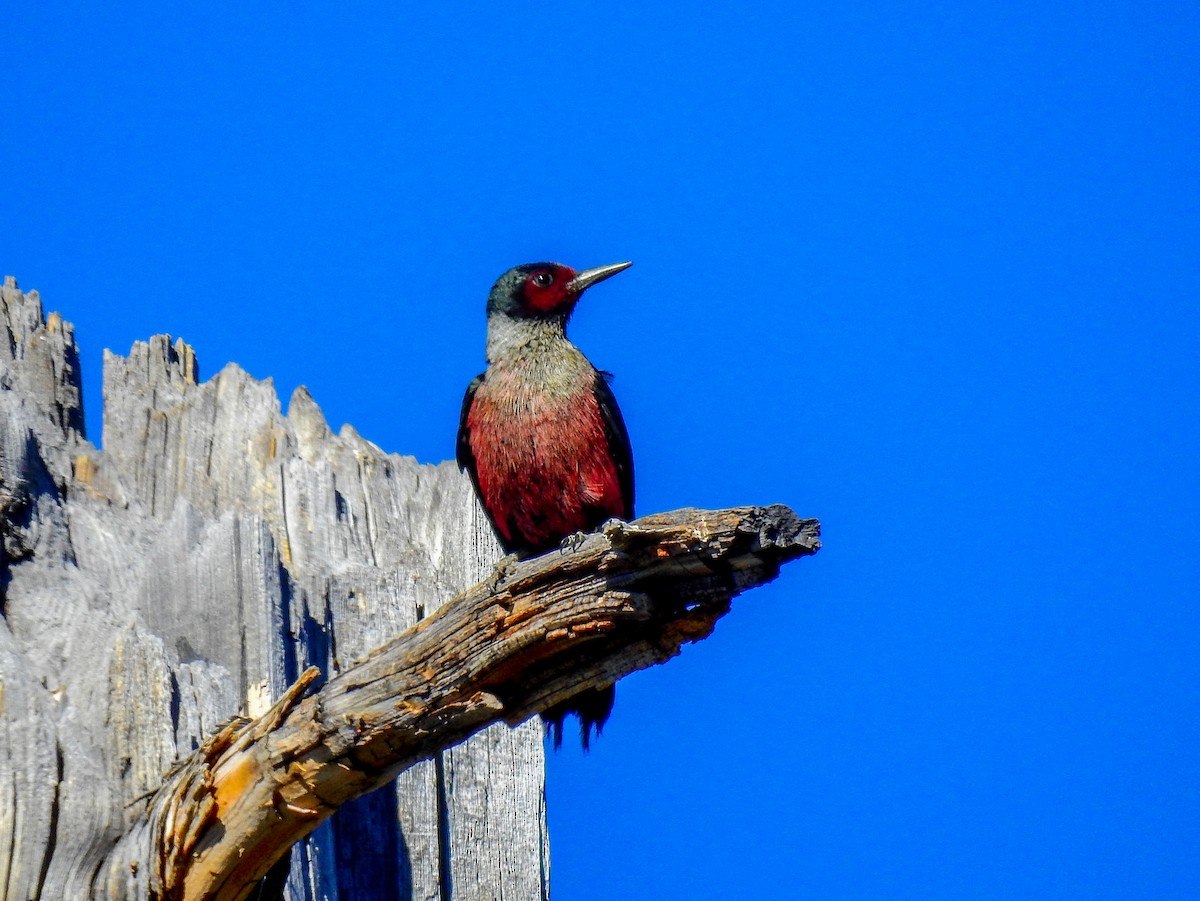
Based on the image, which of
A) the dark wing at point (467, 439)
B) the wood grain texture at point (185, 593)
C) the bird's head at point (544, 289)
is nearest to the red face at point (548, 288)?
the bird's head at point (544, 289)

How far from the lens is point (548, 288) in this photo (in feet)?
24.4

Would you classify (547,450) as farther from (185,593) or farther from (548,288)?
(185,593)

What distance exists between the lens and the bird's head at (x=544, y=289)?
7395 mm

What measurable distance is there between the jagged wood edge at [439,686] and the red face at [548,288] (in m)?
3.51

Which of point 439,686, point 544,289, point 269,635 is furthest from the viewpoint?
point 544,289

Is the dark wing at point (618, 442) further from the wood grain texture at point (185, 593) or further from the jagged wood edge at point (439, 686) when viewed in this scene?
the jagged wood edge at point (439, 686)

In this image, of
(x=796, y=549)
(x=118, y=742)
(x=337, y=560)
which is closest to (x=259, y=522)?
(x=337, y=560)

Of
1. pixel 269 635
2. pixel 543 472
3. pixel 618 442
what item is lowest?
pixel 269 635

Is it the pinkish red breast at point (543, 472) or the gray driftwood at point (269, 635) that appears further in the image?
the pinkish red breast at point (543, 472)

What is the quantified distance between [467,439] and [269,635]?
77.7 inches

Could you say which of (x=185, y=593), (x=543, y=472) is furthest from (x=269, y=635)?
(x=543, y=472)

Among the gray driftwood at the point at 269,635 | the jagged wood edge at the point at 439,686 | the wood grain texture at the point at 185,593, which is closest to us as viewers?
the jagged wood edge at the point at 439,686

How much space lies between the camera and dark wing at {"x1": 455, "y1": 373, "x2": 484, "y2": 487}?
645 centimetres

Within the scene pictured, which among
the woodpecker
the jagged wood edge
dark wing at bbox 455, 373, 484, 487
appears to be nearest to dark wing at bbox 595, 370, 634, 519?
the woodpecker
